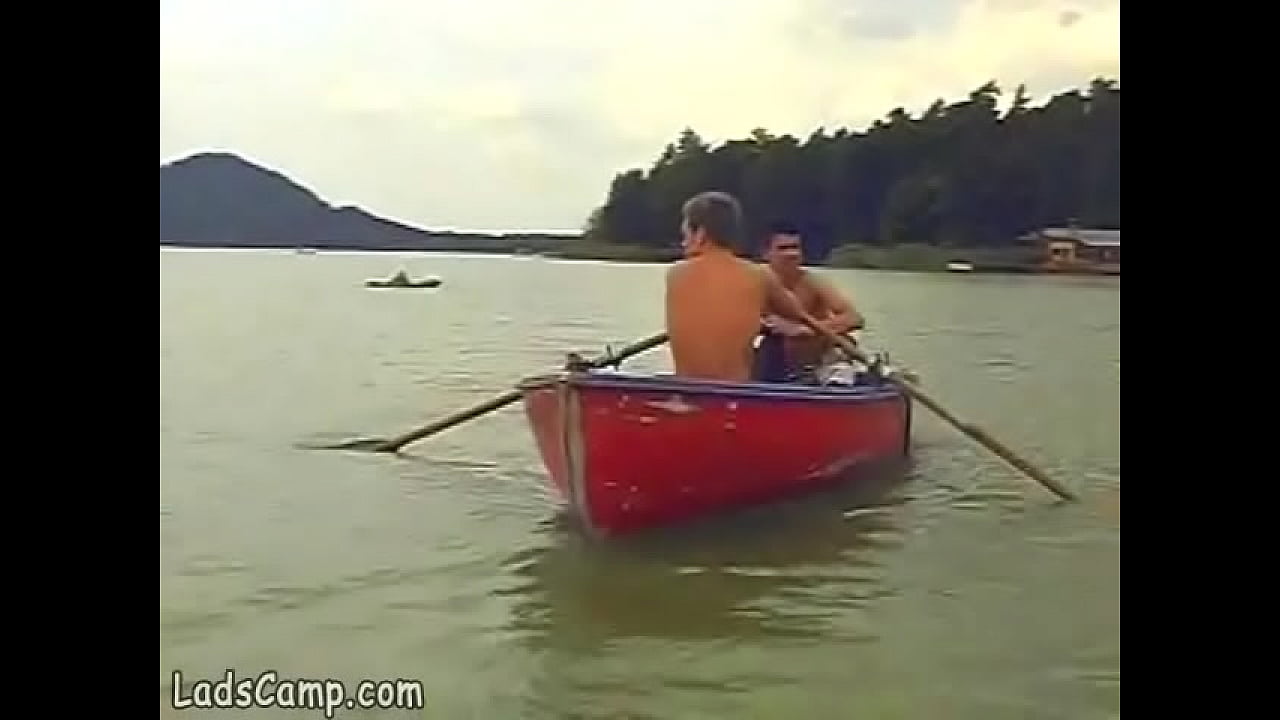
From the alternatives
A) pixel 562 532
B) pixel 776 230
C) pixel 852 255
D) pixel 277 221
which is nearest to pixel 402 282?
pixel 277 221

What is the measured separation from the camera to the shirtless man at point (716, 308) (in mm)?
2693

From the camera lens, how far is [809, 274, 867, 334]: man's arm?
280 cm

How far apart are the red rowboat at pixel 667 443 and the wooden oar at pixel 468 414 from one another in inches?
5.0

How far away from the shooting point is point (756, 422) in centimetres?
262

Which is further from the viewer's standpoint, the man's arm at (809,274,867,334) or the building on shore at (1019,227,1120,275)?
the man's arm at (809,274,867,334)

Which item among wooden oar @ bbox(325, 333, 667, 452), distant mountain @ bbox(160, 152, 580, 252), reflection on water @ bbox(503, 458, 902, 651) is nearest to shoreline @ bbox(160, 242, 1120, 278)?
distant mountain @ bbox(160, 152, 580, 252)

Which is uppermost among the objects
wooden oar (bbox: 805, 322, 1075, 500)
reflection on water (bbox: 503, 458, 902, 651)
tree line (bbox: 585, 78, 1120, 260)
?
tree line (bbox: 585, 78, 1120, 260)

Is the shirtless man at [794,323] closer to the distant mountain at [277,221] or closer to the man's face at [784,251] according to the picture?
the man's face at [784,251]

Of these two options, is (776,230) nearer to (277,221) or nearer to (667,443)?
(667,443)

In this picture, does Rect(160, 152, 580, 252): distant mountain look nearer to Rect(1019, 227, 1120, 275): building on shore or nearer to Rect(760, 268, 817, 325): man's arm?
Rect(760, 268, 817, 325): man's arm

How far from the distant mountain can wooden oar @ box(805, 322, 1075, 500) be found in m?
0.63

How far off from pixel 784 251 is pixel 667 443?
0.37 meters

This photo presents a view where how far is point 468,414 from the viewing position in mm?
2928
